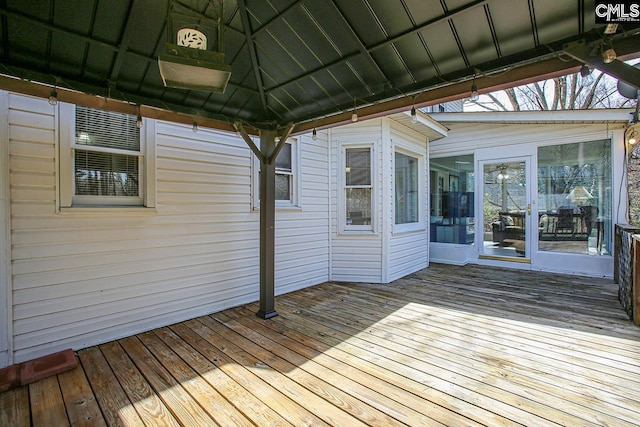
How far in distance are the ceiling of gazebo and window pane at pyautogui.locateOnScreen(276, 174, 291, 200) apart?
198cm

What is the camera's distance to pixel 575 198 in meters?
5.91

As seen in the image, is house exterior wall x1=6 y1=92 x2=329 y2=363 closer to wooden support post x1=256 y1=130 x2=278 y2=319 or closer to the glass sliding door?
wooden support post x1=256 y1=130 x2=278 y2=319

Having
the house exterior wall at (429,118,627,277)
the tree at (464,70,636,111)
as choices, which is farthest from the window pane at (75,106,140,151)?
the tree at (464,70,636,111)

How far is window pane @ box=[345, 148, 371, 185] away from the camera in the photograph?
559 cm

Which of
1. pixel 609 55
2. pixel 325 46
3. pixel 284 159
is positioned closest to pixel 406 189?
pixel 284 159

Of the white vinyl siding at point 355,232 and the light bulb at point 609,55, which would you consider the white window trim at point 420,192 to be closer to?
the white vinyl siding at point 355,232

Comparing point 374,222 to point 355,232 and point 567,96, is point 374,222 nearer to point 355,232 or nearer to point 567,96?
point 355,232

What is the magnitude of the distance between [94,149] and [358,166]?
13.1 ft

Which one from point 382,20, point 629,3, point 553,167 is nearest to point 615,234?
point 553,167

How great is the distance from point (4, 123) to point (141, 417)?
9.03ft

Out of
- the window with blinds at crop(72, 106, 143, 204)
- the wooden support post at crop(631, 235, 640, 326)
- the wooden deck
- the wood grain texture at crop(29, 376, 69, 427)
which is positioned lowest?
the wood grain texture at crop(29, 376, 69, 427)

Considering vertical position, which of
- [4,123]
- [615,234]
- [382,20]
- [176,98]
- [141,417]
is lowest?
[141,417]

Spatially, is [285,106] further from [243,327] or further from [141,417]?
[141,417]

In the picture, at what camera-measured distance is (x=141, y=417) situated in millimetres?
2027
